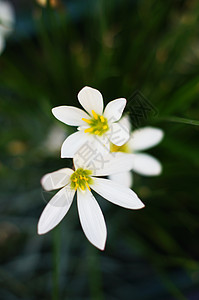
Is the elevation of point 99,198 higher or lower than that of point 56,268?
lower

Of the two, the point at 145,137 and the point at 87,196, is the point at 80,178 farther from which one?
the point at 145,137

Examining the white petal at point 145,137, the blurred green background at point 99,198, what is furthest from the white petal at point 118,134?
the blurred green background at point 99,198

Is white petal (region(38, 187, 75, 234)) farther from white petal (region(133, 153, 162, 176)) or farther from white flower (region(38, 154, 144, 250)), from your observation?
white petal (region(133, 153, 162, 176))

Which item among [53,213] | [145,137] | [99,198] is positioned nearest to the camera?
[53,213]

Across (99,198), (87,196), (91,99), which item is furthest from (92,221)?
(99,198)

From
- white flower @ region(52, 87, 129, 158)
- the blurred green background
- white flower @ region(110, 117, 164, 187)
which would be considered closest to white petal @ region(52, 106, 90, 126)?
white flower @ region(52, 87, 129, 158)

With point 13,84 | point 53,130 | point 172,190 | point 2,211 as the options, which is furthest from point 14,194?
point 172,190
